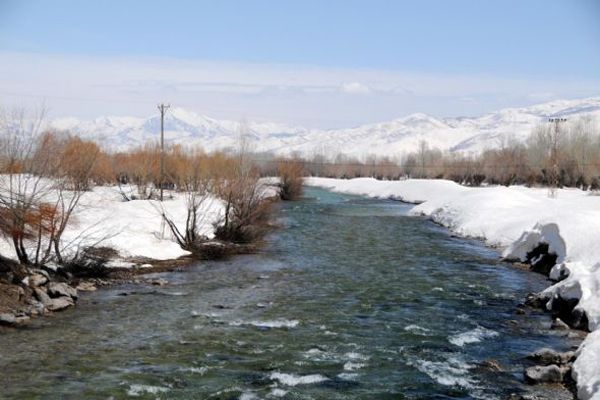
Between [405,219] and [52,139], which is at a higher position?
[52,139]

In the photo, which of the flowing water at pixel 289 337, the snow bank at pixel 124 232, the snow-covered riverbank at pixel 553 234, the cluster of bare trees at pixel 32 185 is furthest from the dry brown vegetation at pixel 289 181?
the cluster of bare trees at pixel 32 185

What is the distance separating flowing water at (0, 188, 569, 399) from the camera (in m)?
10.7

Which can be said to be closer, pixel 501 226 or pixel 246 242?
pixel 246 242

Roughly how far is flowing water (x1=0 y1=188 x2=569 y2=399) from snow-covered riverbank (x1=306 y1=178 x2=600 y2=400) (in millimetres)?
1187

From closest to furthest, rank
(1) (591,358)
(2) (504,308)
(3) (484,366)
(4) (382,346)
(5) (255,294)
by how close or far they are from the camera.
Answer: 1. (1) (591,358)
2. (3) (484,366)
3. (4) (382,346)
4. (2) (504,308)
5. (5) (255,294)

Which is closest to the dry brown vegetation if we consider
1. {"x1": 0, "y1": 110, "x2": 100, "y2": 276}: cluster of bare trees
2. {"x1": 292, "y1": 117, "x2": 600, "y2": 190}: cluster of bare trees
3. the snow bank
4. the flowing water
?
{"x1": 292, "y1": 117, "x2": 600, "y2": 190}: cluster of bare trees

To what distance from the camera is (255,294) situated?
18609 millimetres

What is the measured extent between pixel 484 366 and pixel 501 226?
24.5 m

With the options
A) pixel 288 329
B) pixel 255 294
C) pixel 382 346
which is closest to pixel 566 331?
pixel 382 346

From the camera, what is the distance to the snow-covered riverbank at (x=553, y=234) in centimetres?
1123

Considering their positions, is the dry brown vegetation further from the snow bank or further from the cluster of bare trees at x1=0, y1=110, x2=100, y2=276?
the cluster of bare trees at x1=0, y1=110, x2=100, y2=276

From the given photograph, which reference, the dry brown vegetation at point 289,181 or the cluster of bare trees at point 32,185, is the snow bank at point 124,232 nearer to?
the cluster of bare trees at point 32,185

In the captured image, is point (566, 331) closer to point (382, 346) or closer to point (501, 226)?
point (382, 346)

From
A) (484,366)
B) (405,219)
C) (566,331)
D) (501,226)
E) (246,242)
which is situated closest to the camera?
(484,366)
